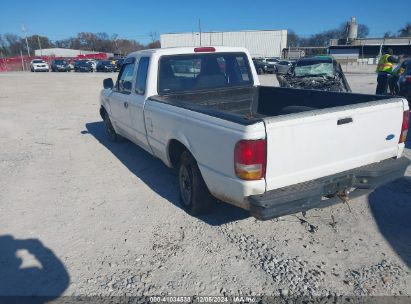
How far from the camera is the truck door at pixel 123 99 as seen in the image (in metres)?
5.30

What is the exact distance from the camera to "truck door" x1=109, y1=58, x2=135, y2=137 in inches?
209

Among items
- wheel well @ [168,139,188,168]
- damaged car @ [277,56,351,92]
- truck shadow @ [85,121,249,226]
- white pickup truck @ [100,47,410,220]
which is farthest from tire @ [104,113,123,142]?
damaged car @ [277,56,351,92]

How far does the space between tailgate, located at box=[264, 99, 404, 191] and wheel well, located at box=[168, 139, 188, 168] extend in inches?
58.5

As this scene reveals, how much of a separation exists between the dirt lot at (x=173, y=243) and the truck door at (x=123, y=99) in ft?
3.07

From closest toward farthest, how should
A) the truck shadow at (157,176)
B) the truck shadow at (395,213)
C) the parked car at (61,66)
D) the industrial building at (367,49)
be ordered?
the truck shadow at (395,213)
the truck shadow at (157,176)
the parked car at (61,66)
the industrial building at (367,49)

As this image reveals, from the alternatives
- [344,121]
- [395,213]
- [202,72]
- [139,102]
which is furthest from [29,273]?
[395,213]

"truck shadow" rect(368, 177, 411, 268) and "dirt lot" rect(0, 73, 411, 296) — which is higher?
"truck shadow" rect(368, 177, 411, 268)

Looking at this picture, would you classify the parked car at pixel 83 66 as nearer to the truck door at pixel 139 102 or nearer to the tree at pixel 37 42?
the truck door at pixel 139 102

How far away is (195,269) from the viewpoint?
3.04 meters

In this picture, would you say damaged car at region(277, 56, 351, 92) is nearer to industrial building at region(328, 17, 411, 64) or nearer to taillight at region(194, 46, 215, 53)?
taillight at region(194, 46, 215, 53)

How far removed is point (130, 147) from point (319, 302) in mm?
5245

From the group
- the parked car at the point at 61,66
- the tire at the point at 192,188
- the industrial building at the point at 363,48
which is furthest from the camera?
the industrial building at the point at 363,48

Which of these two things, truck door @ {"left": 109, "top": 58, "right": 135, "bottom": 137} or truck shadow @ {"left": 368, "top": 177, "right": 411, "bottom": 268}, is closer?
truck shadow @ {"left": 368, "top": 177, "right": 411, "bottom": 268}

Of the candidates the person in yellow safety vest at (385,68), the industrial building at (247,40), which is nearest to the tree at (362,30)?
the industrial building at (247,40)
